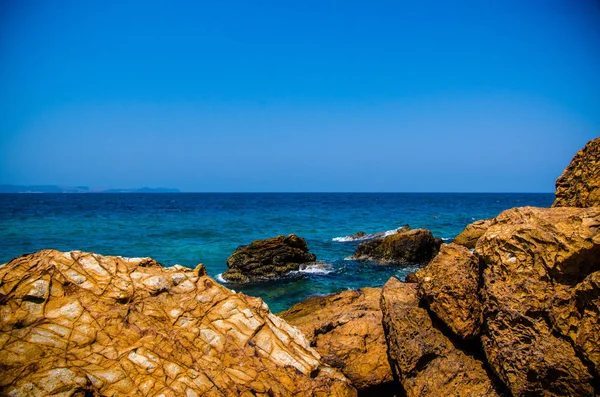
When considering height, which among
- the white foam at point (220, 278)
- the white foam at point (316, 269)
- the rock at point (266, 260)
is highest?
the rock at point (266, 260)

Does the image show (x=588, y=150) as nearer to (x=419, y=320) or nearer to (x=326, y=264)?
(x=419, y=320)

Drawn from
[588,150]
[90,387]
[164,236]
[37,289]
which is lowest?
[164,236]

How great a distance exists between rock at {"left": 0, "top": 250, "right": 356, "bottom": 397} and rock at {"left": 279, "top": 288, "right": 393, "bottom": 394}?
728 millimetres

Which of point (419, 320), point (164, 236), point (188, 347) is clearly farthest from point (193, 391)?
point (164, 236)

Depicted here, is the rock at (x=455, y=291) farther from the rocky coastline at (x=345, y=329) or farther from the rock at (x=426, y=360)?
the rock at (x=426, y=360)

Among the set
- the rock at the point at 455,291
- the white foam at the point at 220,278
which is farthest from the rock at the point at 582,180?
the white foam at the point at 220,278

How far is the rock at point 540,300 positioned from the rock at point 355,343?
2.30 meters

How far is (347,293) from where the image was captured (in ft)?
39.4

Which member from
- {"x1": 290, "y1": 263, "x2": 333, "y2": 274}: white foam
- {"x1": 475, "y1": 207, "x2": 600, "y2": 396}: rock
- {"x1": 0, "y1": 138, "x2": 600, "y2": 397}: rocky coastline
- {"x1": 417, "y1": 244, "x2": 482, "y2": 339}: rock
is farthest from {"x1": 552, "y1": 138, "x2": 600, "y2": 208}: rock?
{"x1": 290, "y1": 263, "x2": 333, "y2": 274}: white foam

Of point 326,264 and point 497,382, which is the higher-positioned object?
point 497,382

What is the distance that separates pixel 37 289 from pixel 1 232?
129ft

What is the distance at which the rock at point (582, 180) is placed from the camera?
7.49 metres

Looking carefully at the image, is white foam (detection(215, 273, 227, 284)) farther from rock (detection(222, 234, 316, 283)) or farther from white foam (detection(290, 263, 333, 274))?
white foam (detection(290, 263, 333, 274))

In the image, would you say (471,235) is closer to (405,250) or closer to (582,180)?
(405,250)
